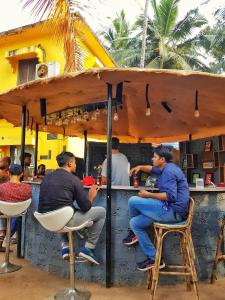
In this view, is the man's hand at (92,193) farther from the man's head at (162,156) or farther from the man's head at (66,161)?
the man's head at (162,156)

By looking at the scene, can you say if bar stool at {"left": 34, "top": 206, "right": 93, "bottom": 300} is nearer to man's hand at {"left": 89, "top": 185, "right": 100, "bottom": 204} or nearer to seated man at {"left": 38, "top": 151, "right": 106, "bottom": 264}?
seated man at {"left": 38, "top": 151, "right": 106, "bottom": 264}

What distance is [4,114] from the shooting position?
644 centimetres

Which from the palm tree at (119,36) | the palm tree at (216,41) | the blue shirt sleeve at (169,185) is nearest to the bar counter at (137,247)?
the blue shirt sleeve at (169,185)

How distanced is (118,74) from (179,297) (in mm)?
2765

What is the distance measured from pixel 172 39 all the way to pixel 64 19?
639 inches

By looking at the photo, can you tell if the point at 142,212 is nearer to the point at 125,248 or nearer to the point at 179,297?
the point at 125,248

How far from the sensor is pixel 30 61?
12.8 m

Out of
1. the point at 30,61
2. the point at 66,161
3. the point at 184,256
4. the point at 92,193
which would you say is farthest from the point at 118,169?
the point at 30,61

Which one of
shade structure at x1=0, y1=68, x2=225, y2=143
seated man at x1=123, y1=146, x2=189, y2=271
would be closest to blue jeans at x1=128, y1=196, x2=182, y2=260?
seated man at x1=123, y1=146, x2=189, y2=271

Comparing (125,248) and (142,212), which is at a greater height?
(142,212)

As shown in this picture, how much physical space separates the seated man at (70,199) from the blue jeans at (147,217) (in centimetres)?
44

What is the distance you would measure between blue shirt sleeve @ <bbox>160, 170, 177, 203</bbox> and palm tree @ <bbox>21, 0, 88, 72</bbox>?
4045 millimetres

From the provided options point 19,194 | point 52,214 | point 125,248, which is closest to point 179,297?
point 125,248

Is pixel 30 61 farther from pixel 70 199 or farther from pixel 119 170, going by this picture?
pixel 70 199
